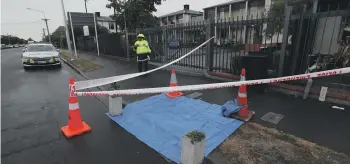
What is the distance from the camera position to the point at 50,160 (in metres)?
2.67

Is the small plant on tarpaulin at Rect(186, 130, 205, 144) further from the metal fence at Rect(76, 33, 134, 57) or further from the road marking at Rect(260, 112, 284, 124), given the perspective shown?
the metal fence at Rect(76, 33, 134, 57)

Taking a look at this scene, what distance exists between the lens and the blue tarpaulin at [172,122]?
2.97m

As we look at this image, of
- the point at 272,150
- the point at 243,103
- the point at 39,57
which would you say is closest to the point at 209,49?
the point at 243,103

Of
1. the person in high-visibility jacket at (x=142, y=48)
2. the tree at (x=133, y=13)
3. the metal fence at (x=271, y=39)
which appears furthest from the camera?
the tree at (x=133, y=13)

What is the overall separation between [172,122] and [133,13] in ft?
39.4

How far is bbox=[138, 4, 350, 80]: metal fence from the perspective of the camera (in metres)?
4.70

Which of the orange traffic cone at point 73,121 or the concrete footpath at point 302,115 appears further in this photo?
the orange traffic cone at point 73,121

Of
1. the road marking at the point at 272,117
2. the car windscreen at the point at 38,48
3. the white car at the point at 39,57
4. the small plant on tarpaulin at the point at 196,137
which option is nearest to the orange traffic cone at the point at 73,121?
the small plant on tarpaulin at the point at 196,137

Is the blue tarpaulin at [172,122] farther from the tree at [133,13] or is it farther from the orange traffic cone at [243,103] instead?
the tree at [133,13]

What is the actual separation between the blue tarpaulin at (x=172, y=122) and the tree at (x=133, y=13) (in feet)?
34.8

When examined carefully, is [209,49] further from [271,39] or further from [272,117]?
[272,117]

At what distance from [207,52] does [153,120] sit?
4.29m

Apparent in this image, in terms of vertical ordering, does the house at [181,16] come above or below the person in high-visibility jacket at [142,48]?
above

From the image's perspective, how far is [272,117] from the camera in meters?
3.76
